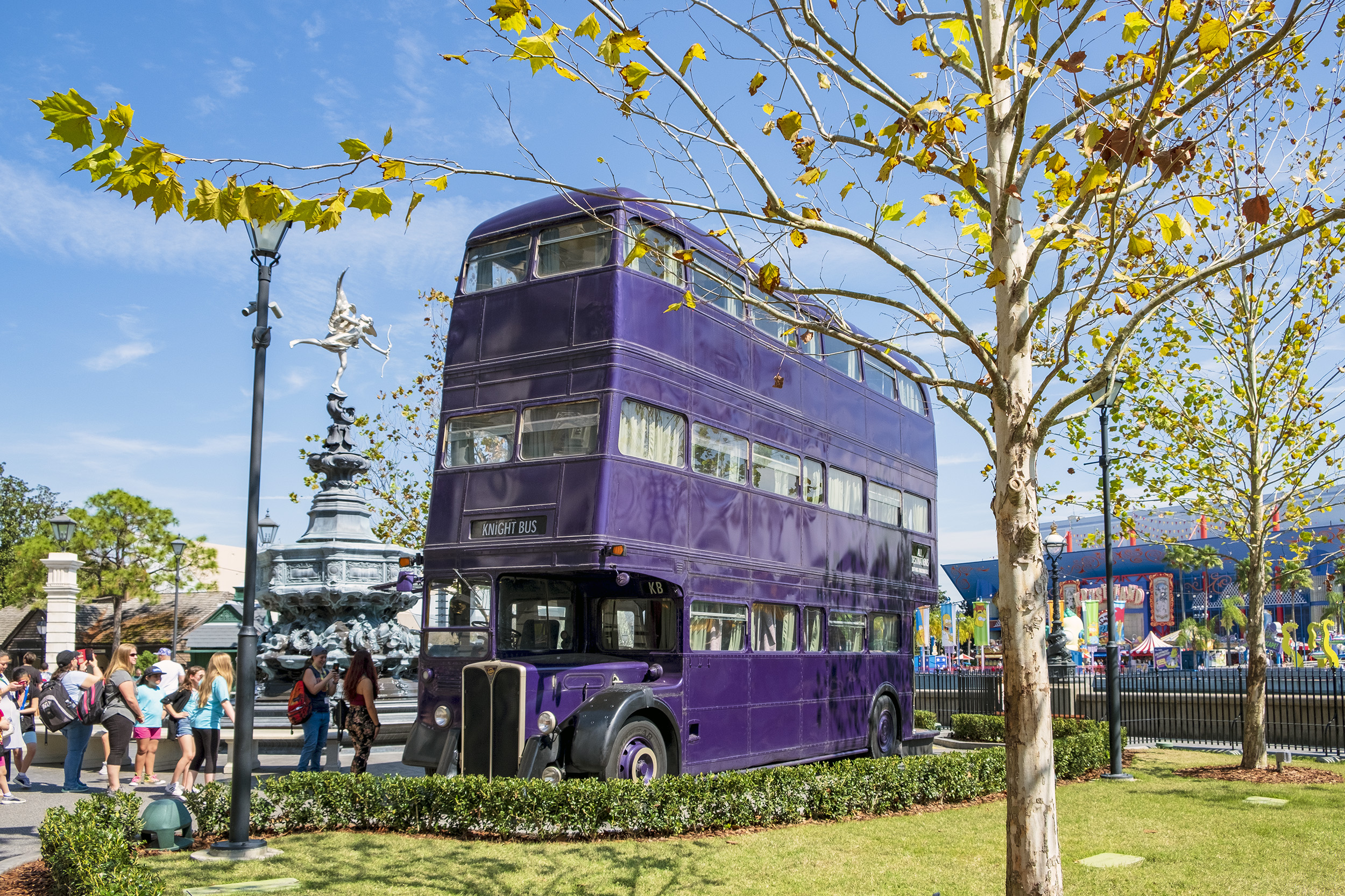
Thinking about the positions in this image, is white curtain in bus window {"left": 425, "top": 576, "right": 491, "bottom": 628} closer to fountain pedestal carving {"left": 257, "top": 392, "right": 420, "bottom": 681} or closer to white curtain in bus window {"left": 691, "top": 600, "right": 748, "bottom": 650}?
white curtain in bus window {"left": 691, "top": 600, "right": 748, "bottom": 650}

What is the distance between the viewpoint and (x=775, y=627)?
13.3 meters

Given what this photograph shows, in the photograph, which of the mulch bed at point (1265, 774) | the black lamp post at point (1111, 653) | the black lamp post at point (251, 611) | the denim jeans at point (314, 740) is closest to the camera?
the black lamp post at point (251, 611)

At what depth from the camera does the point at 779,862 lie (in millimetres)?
8625

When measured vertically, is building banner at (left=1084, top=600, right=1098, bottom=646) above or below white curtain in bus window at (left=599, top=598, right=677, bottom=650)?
below

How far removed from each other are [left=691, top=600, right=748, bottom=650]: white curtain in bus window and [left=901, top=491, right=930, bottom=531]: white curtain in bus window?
17.0 feet

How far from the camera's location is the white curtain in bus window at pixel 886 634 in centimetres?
1590

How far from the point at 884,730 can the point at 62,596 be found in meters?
23.2

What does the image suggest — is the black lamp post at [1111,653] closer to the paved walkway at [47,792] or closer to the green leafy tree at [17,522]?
the paved walkway at [47,792]

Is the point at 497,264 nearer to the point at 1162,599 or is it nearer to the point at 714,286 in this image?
the point at 714,286

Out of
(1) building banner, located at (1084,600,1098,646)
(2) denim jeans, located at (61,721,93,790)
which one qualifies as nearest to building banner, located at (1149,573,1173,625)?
(1) building banner, located at (1084,600,1098,646)

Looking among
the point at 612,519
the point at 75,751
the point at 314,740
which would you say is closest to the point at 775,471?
the point at 612,519

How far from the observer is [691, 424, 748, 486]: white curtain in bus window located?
11883mm

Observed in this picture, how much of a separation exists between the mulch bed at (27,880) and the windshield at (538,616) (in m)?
4.67

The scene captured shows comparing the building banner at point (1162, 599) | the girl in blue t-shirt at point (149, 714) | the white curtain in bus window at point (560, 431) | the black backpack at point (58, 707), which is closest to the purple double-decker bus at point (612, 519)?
the white curtain in bus window at point (560, 431)
